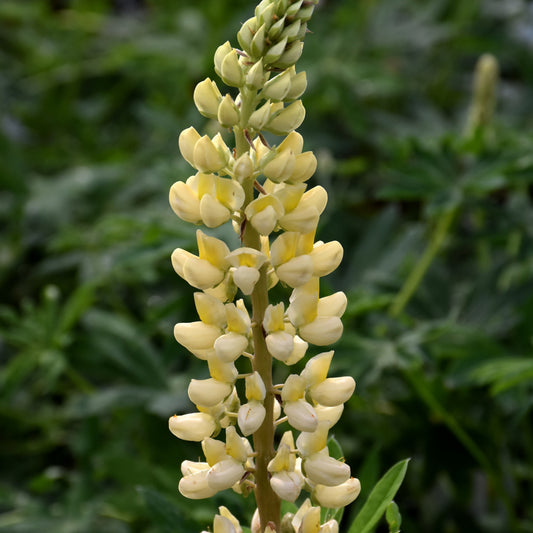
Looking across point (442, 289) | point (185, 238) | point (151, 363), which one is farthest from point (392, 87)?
point (151, 363)

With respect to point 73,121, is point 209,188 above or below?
below

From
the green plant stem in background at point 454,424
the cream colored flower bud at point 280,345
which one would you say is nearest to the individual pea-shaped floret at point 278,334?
the cream colored flower bud at point 280,345

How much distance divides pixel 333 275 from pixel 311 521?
140cm

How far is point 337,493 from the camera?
0.92 meters

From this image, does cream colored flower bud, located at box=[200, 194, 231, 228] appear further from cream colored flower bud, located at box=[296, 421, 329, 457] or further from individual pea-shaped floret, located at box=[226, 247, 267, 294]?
cream colored flower bud, located at box=[296, 421, 329, 457]

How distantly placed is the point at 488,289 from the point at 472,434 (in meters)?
0.45

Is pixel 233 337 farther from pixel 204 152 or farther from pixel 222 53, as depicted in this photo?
pixel 222 53

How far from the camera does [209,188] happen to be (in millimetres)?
870

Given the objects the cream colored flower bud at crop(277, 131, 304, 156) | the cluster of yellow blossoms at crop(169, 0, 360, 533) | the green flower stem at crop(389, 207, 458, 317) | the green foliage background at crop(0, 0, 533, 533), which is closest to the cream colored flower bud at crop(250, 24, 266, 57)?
the cluster of yellow blossoms at crop(169, 0, 360, 533)

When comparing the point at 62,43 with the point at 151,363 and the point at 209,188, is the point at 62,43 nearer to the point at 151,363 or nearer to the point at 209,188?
the point at 151,363

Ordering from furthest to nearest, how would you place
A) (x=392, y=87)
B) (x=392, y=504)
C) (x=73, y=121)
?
(x=73, y=121) → (x=392, y=87) → (x=392, y=504)

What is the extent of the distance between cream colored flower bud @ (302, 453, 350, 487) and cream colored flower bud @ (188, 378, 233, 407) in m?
0.14

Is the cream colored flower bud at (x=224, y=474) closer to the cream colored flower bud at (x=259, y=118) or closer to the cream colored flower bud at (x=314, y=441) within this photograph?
the cream colored flower bud at (x=314, y=441)

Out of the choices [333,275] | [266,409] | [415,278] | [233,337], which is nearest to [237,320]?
[233,337]
